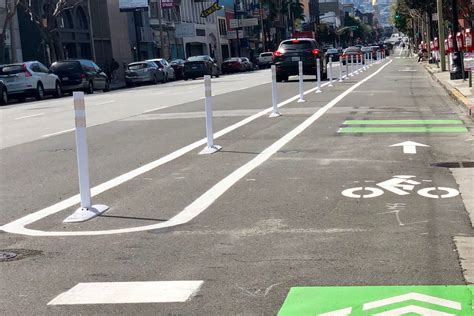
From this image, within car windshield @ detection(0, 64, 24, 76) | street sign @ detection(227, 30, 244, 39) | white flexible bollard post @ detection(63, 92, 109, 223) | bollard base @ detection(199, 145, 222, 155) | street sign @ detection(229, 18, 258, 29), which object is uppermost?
street sign @ detection(229, 18, 258, 29)

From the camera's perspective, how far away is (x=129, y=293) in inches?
224

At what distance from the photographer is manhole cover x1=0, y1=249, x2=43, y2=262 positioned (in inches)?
266

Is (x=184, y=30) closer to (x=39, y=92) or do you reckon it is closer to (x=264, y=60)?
(x=264, y=60)

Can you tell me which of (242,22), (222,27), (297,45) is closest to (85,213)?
(297,45)

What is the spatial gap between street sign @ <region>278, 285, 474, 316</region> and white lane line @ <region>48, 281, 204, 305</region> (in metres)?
0.69

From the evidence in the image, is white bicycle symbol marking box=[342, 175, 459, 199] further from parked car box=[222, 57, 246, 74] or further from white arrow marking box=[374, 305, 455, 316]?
parked car box=[222, 57, 246, 74]

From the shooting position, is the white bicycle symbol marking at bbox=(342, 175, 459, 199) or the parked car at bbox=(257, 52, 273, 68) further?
the parked car at bbox=(257, 52, 273, 68)

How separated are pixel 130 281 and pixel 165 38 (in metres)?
73.9

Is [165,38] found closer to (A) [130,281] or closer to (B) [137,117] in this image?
(B) [137,117]

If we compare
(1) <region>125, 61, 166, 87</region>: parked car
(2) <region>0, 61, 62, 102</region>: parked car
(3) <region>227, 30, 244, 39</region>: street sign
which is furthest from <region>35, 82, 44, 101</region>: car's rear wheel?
(3) <region>227, 30, 244, 39</region>: street sign

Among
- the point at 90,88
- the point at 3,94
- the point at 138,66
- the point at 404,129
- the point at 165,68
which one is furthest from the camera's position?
the point at 165,68

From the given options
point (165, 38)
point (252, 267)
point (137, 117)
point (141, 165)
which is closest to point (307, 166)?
point (141, 165)

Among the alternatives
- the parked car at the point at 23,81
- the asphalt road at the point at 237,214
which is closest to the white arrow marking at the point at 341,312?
the asphalt road at the point at 237,214

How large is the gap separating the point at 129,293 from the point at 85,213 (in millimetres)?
2786
